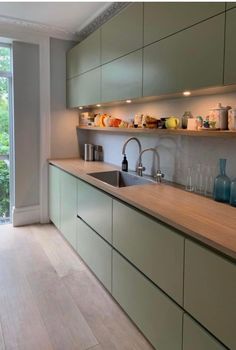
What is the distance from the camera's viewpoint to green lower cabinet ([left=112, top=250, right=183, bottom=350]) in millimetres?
1472

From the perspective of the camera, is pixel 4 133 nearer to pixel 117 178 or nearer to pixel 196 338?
pixel 117 178

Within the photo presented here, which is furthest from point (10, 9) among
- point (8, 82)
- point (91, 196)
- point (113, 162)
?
point (91, 196)

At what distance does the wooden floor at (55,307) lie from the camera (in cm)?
179

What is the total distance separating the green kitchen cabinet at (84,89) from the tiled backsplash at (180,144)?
324mm

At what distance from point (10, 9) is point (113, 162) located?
6.18 feet

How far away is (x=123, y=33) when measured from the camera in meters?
2.37

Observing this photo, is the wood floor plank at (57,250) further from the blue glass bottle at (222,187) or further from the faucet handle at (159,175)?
the blue glass bottle at (222,187)

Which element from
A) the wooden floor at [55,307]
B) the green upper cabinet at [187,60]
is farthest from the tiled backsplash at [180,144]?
the wooden floor at [55,307]

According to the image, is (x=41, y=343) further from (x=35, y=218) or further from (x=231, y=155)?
(x=35, y=218)

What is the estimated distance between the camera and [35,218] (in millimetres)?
3850

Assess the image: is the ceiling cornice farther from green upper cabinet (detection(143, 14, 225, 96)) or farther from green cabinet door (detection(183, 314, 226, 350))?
green cabinet door (detection(183, 314, 226, 350))

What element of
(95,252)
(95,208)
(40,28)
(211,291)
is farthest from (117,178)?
(40,28)

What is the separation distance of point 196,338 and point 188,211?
1.94 ft

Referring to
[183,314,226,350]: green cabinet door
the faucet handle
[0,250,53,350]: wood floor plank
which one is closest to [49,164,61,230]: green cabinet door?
[0,250,53,350]: wood floor plank
